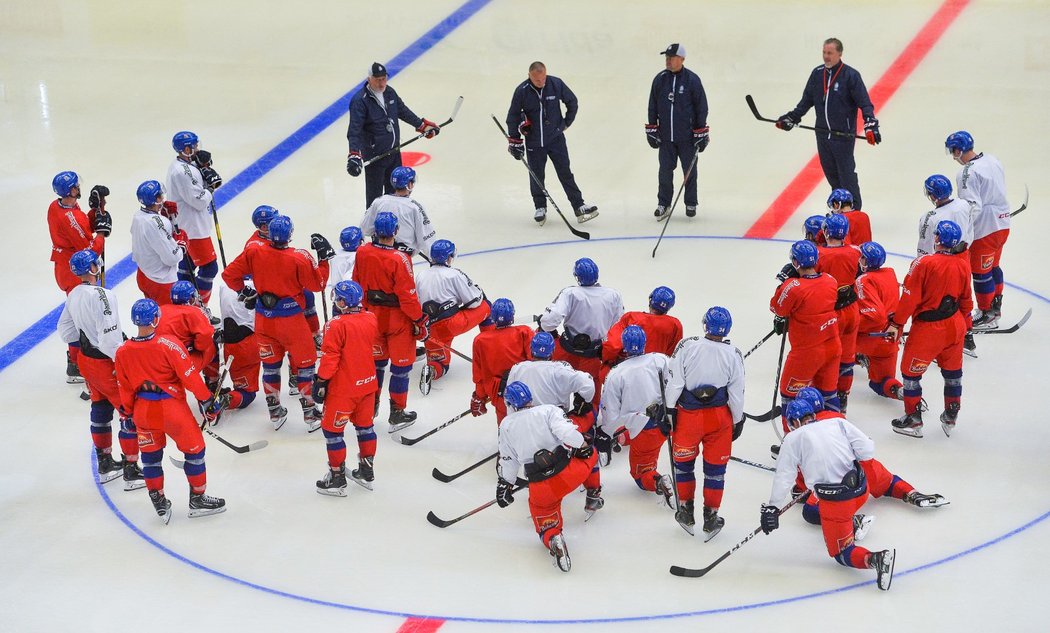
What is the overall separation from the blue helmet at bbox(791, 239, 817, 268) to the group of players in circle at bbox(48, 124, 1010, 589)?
0.02 m

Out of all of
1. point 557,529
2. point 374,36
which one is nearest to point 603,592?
point 557,529

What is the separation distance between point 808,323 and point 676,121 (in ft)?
13.8

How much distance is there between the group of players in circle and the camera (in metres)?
6.85

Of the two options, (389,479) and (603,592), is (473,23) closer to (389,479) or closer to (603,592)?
(389,479)

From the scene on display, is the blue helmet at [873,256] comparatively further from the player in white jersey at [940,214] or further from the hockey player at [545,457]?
the hockey player at [545,457]

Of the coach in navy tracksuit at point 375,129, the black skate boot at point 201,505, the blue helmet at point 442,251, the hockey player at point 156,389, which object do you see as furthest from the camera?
the coach in navy tracksuit at point 375,129

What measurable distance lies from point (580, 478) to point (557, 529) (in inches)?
12.2

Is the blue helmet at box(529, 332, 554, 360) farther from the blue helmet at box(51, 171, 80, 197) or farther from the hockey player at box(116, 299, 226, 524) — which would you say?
Result: the blue helmet at box(51, 171, 80, 197)

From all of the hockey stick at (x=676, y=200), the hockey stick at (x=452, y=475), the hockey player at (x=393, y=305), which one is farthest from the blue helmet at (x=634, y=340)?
the hockey stick at (x=676, y=200)

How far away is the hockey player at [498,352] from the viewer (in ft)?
25.0

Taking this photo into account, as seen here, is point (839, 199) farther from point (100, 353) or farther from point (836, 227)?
point (100, 353)

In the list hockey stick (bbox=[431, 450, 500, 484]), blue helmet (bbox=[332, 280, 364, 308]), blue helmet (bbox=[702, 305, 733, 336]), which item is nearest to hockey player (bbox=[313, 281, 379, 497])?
blue helmet (bbox=[332, 280, 364, 308])

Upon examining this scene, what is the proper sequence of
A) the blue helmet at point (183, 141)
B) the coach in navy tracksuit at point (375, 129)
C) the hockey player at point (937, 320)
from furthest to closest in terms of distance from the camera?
the coach in navy tracksuit at point (375, 129), the blue helmet at point (183, 141), the hockey player at point (937, 320)

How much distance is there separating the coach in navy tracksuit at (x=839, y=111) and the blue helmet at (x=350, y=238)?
4.68 m
